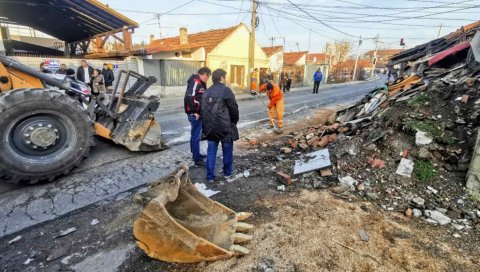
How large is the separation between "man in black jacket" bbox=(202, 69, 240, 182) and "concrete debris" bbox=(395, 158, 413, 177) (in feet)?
7.88

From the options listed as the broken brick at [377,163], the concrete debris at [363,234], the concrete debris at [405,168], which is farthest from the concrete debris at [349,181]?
the concrete debris at [363,234]

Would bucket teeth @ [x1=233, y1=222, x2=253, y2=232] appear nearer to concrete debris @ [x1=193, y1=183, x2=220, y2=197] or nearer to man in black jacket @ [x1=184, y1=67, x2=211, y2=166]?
concrete debris @ [x1=193, y1=183, x2=220, y2=197]

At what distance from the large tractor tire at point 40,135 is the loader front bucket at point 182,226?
2159 mm

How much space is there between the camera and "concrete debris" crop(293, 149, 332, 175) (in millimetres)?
4055

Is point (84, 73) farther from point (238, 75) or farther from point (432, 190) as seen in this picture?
point (238, 75)

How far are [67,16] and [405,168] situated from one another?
1392 cm

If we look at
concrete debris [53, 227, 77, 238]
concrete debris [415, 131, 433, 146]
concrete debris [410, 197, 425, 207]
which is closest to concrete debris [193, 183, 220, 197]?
concrete debris [53, 227, 77, 238]

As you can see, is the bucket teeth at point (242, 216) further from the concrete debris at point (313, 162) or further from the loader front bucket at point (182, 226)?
the concrete debris at point (313, 162)

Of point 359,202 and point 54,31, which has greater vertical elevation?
point 54,31

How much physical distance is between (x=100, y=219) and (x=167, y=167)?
1.51 m

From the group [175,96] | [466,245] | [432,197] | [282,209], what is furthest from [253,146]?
[175,96]

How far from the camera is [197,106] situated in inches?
164

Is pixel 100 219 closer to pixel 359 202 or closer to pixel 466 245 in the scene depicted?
pixel 359 202

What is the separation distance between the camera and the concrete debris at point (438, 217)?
2909 mm
